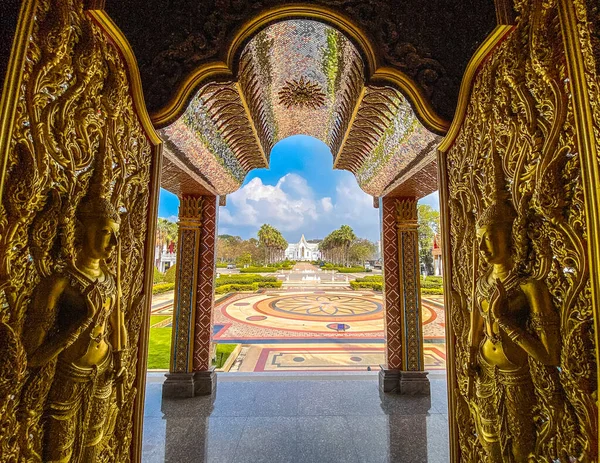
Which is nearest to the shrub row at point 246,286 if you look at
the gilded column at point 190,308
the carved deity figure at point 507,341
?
the gilded column at point 190,308

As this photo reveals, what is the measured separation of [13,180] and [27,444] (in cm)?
119

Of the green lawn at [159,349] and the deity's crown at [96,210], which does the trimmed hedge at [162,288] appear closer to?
the green lawn at [159,349]

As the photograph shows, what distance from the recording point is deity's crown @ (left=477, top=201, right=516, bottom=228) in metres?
1.40

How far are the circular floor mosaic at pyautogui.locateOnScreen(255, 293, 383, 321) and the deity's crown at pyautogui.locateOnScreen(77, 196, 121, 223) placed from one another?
9.25 metres

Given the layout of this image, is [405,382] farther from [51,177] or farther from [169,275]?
[169,275]

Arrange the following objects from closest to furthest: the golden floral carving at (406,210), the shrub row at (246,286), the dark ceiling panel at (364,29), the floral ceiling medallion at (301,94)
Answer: the dark ceiling panel at (364,29), the floral ceiling medallion at (301,94), the golden floral carving at (406,210), the shrub row at (246,286)

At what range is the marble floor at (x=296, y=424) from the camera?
2559 mm

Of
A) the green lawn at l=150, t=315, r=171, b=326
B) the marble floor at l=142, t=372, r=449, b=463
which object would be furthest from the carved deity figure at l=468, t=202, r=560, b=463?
the green lawn at l=150, t=315, r=171, b=326

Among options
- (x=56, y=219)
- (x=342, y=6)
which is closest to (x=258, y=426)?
(x=56, y=219)

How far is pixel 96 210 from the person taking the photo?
1.40 meters

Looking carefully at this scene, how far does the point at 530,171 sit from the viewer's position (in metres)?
1.30

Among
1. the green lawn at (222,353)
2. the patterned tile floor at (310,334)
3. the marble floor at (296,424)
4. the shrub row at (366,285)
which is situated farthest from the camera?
the shrub row at (366,285)

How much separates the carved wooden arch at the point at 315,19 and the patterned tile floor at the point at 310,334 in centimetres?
476

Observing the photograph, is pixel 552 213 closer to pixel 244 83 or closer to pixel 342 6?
pixel 342 6
